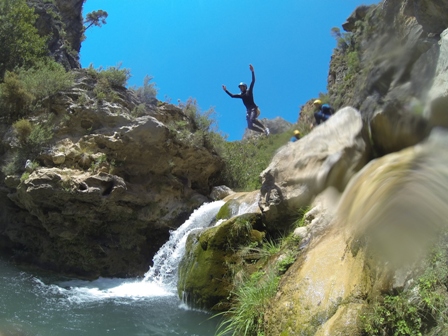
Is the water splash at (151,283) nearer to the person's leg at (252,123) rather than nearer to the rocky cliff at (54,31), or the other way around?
the person's leg at (252,123)

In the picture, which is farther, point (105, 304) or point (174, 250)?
point (174, 250)

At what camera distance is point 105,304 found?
1037 cm

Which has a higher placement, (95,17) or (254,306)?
(95,17)

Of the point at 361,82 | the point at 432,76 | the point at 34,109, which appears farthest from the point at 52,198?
the point at 432,76

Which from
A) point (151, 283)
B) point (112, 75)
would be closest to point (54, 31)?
point (112, 75)

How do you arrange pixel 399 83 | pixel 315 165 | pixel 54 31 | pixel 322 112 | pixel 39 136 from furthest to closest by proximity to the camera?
1. pixel 54 31
2. pixel 39 136
3. pixel 322 112
4. pixel 315 165
5. pixel 399 83

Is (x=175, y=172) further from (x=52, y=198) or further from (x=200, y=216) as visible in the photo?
(x=52, y=198)

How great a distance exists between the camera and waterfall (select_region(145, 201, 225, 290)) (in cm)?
1218

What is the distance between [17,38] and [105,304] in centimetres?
1490

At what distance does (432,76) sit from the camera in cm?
459

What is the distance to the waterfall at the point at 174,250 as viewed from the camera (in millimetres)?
12180

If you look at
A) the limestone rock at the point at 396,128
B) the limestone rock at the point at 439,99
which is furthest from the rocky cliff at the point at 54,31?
the limestone rock at the point at 439,99

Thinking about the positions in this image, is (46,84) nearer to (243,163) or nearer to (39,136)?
(39,136)

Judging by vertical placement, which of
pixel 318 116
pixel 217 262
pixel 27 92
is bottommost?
pixel 217 262
